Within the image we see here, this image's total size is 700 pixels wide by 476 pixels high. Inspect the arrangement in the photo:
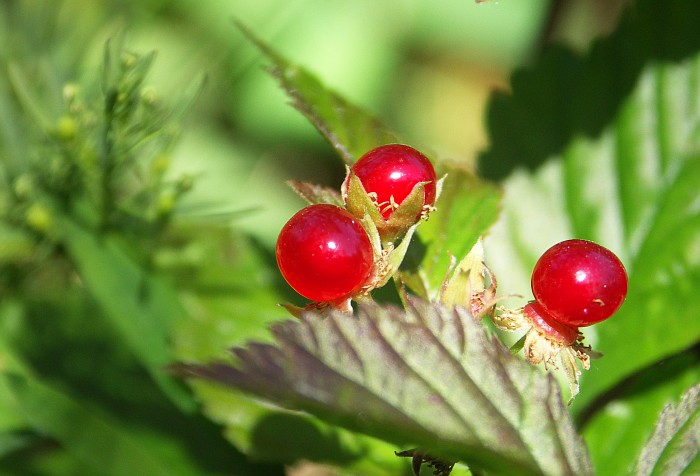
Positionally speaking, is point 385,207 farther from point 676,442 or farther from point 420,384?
point 676,442

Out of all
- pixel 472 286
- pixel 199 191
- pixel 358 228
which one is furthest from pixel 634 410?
pixel 199 191

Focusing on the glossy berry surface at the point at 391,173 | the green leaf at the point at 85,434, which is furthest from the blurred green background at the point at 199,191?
the glossy berry surface at the point at 391,173

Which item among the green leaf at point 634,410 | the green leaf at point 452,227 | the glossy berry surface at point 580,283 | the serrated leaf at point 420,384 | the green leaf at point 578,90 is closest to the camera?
the serrated leaf at point 420,384

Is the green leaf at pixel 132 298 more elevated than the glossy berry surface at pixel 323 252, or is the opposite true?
the green leaf at pixel 132 298

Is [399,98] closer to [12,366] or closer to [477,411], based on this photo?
[12,366]

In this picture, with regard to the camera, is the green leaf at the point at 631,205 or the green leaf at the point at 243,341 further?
the green leaf at the point at 631,205

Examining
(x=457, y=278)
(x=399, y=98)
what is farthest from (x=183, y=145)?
(x=457, y=278)

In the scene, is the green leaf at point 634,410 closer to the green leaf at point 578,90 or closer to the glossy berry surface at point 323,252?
the green leaf at point 578,90
